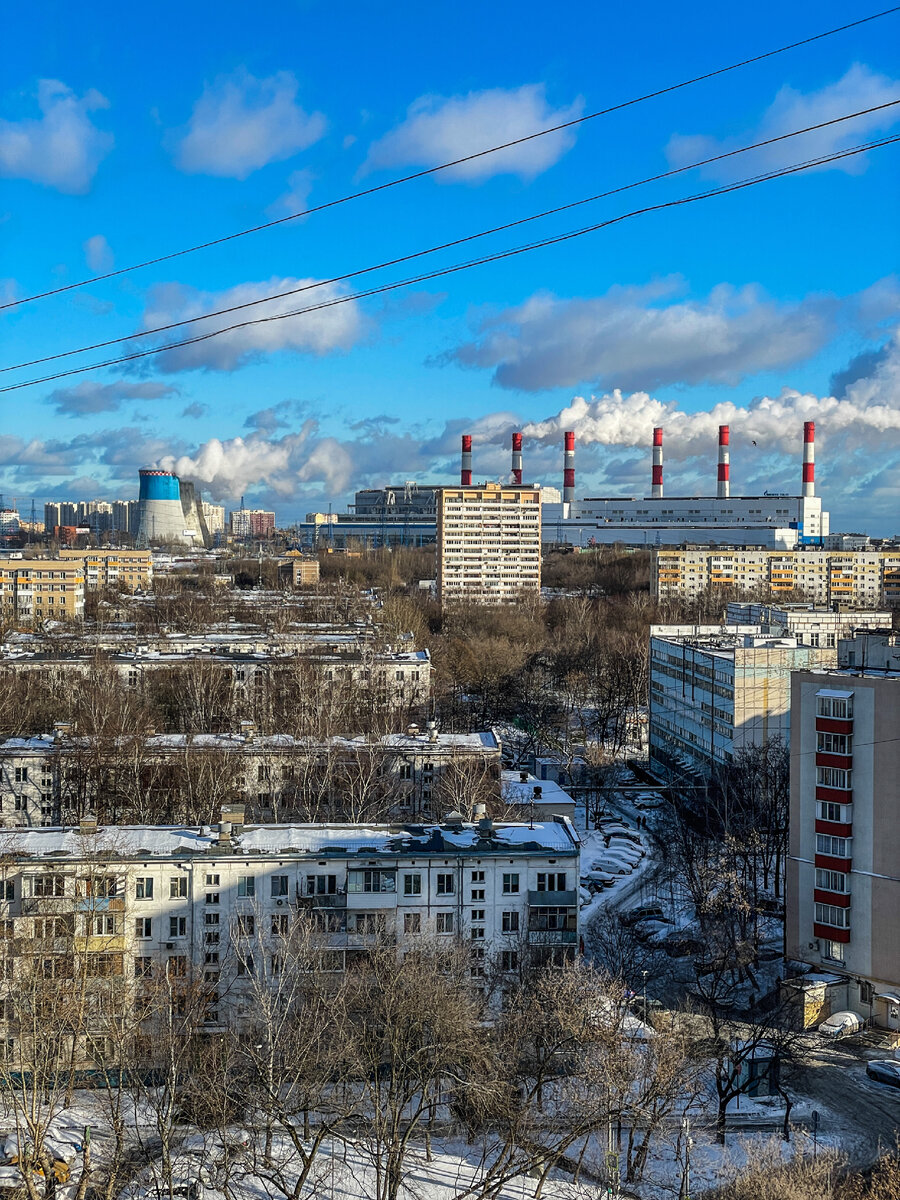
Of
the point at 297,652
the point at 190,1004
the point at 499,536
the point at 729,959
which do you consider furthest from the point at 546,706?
the point at 499,536

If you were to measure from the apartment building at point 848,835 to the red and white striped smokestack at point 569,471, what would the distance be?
4926cm

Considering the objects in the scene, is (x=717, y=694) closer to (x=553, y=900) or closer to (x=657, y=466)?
(x=553, y=900)

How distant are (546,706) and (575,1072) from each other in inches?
628

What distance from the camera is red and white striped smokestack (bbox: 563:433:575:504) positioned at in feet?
194

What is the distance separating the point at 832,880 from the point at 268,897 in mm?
5240

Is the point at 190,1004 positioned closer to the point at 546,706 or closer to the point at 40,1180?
the point at 40,1180

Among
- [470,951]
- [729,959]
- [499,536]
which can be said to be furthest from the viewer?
[499,536]

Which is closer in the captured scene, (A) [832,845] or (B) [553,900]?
(B) [553,900]

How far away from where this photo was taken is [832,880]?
10.1m

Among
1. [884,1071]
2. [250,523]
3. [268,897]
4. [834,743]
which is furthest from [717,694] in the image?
[250,523]

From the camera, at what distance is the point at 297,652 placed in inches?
931

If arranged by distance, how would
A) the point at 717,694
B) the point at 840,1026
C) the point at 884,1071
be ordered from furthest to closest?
the point at 717,694 < the point at 840,1026 < the point at 884,1071

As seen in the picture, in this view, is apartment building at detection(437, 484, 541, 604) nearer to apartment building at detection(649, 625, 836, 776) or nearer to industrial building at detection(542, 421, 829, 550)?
industrial building at detection(542, 421, 829, 550)

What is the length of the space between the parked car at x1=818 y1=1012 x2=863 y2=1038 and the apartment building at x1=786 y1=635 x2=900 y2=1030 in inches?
6.3
